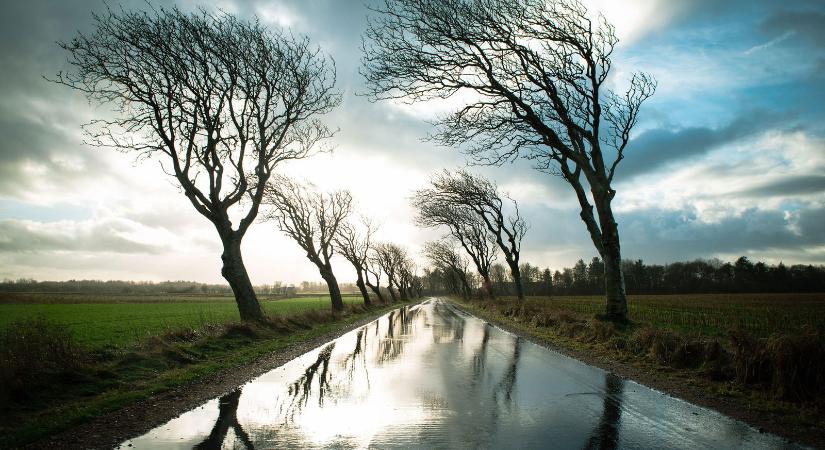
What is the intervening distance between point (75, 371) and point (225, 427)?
5102 mm

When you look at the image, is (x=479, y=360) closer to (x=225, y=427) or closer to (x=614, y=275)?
(x=225, y=427)

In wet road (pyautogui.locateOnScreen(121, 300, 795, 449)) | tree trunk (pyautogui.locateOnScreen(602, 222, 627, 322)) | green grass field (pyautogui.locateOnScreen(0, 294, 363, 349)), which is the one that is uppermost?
tree trunk (pyautogui.locateOnScreen(602, 222, 627, 322))

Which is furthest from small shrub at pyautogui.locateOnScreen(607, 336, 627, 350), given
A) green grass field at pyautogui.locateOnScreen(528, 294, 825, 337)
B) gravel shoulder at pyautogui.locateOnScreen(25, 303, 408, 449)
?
gravel shoulder at pyautogui.locateOnScreen(25, 303, 408, 449)

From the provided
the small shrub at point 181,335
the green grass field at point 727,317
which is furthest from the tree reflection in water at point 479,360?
the small shrub at point 181,335

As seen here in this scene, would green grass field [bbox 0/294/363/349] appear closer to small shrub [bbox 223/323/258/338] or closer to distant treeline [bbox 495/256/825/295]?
small shrub [bbox 223/323/258/338]

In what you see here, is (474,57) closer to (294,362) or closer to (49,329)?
(294,362)

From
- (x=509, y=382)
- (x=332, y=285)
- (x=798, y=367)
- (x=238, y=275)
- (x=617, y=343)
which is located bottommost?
(x=509, y=382)

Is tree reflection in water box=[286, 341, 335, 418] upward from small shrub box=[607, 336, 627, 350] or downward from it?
downward

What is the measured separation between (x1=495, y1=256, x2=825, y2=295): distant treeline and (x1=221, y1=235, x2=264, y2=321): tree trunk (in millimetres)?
105375

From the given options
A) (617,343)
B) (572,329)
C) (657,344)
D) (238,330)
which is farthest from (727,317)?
(238,330)

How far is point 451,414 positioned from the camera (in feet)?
20.7

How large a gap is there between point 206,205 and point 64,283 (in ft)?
695

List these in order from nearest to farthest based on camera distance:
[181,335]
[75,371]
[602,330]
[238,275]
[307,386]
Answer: [307,386], [75,371], [602,330], [181,335], [238,275]

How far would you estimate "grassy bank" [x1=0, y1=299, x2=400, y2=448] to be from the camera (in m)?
6.55
